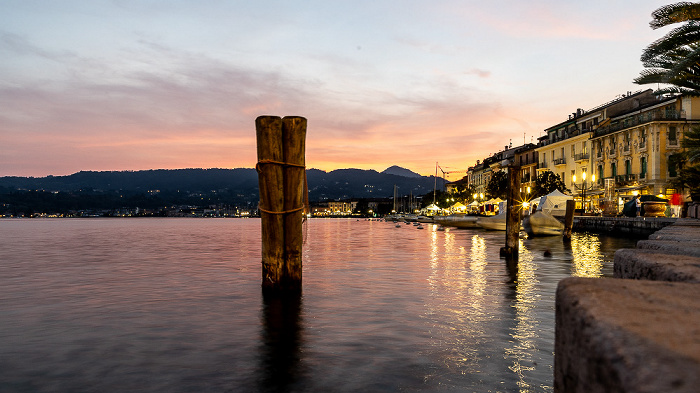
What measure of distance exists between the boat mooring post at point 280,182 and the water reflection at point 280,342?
37.3 inches

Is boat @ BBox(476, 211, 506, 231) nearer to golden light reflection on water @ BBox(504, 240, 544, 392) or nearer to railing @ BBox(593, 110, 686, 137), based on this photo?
railing @ BBox(593, 110, 686, 137)

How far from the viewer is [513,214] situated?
2414 centimetres

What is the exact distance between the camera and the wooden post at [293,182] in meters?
10.8

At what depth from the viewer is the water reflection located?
24.1ft

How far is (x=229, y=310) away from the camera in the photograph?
41.5 feet

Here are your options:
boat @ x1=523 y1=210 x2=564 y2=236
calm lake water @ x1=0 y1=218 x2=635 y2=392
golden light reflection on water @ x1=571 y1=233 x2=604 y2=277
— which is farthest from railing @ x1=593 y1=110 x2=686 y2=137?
calm lake water @ x1=0 y1=218 x2=635 y2=392

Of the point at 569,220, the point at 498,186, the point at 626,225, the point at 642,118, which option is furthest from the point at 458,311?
the point at 498,186

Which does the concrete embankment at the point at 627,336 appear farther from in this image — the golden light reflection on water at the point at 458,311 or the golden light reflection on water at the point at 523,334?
the golden light reflection on water at the point at 458,311

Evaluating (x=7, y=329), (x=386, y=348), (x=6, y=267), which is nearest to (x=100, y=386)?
(x=386, y=348)

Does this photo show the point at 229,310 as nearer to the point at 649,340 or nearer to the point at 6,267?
the point at 649,340

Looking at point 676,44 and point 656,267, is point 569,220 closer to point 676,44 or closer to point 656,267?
point 676,44

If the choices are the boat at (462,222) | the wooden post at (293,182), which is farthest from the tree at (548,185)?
the wooden post at (293,182)

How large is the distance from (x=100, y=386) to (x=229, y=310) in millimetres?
5552

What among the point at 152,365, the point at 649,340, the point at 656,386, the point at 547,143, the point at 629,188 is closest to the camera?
the point at 656,386
